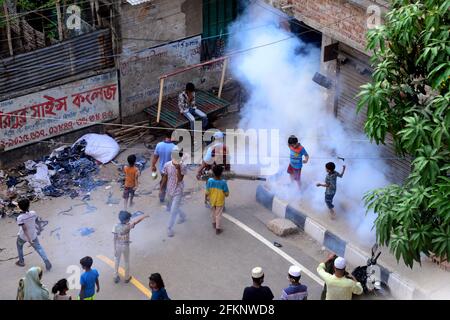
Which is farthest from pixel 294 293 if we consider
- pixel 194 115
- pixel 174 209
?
pixel 194 115

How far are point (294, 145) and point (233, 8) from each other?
195 inches

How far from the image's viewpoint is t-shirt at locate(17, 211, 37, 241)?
34.6ft

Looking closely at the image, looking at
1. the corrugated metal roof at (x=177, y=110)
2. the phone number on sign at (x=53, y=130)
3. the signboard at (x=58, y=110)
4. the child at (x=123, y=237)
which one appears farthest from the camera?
the corrugated metal roof at (x=177, y=110)

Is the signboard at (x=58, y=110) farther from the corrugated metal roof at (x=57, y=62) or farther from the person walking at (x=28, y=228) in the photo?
the person walking at (x=28, y=228)

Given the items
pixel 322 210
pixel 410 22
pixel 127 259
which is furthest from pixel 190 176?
pixel 410 22

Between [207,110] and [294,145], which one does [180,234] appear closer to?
[294,145]

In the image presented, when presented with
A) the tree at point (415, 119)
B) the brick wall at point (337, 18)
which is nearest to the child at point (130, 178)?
the brick wall at point (337, 18)

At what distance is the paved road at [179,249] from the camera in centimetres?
1059

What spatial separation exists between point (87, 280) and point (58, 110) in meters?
5.60

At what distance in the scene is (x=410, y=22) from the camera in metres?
8.10

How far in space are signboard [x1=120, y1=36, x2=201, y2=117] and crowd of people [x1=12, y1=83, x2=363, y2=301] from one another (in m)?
0.99

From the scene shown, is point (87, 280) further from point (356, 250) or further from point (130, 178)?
point (356, 250)

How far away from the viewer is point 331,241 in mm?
11445

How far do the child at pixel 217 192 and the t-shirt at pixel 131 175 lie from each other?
1.31m
